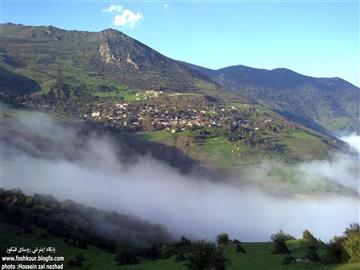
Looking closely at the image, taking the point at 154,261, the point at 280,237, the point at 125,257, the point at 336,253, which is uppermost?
the point at 280,237

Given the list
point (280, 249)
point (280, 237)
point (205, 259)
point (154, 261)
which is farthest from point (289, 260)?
point (154, 261)

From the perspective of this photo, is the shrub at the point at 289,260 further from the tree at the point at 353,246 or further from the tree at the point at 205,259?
the tree at the point at 205,259

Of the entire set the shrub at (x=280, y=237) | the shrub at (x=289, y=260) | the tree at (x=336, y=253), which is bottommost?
the shrub at (x=289, y=260)

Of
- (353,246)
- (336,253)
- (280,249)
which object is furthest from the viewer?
(280,249)

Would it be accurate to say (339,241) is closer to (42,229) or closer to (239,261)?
(239,261)

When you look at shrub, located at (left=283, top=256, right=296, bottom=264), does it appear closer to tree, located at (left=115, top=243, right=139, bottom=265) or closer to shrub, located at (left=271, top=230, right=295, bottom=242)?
shrub, located at (left=271, top=230, right=295, bottom=242)

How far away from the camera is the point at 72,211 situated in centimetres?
11231

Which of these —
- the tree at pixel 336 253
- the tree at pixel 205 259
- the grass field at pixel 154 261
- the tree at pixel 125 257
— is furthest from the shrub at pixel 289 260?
the tree at pixel 125 257

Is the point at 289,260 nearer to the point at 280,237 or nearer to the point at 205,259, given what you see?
the point at 205,259

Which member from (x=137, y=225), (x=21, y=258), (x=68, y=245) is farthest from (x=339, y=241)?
(x=137, y=225)

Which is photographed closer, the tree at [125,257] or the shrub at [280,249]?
the shrub at [280,249]

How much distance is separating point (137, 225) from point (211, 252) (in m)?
102

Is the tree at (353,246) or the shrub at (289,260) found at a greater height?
the tree at (353,246)

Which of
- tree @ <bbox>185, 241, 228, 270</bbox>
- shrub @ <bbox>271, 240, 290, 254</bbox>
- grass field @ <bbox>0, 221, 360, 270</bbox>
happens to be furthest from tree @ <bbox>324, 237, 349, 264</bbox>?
tree @ <bbox>185, 241, 228, 270</bbox>
